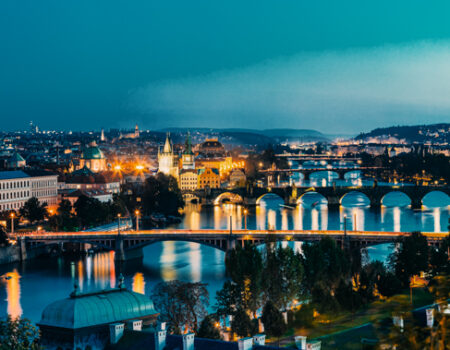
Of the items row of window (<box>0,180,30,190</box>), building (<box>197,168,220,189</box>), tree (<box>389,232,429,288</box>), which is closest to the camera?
tree (<box>389,232,429,288</box>)

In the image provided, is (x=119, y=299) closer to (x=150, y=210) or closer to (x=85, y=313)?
(x=85, y=313)

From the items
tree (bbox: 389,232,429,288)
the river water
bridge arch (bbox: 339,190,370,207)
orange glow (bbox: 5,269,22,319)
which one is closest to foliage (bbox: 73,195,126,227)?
the river water

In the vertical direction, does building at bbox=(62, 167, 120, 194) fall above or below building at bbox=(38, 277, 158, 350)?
above

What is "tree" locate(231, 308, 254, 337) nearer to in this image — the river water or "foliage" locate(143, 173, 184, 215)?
the river water

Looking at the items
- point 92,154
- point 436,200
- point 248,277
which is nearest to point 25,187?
point 92,154

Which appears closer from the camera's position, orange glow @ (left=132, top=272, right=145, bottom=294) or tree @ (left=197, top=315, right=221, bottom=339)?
tree @ (left=197, top=315, right=221, bottom=339)

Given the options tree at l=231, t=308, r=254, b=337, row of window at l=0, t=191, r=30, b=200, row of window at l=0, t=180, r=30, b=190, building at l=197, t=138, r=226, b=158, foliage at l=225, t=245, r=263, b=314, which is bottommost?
tree at l=231, t=308, r=254, b=337

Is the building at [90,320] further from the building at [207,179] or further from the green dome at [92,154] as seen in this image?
the building at [207,179]
